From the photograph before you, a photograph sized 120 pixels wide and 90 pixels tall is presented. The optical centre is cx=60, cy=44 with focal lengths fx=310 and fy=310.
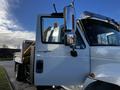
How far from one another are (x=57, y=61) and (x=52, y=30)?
68 cm

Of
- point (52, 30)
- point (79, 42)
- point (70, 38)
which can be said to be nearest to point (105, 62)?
point (79, 42)

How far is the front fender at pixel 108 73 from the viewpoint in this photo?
17.2 ft

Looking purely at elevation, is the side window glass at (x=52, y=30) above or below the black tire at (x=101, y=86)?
above

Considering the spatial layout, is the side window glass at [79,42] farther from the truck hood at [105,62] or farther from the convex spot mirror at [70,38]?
the convex spot mirror at [70,38]

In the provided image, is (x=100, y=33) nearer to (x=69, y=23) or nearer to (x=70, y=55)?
(x=70, y=55)

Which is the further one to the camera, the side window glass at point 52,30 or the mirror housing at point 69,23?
the side window glass at point 52,30

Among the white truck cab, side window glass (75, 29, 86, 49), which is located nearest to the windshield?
the white truck cab

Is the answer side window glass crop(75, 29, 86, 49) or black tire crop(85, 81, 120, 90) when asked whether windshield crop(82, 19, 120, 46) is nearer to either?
side window glass crop(75, 29, 86, 49)

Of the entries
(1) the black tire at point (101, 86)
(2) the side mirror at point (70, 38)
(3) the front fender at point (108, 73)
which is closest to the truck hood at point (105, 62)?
(3) the front fender at point (108, 73)

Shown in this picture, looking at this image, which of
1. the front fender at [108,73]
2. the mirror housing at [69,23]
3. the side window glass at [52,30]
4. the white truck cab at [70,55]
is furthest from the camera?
the side window glass at [52,30]

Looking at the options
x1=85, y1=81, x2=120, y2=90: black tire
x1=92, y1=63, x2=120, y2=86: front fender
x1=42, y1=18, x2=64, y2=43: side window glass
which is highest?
x1=42, y1=18, x2=64, y2=43: side window glass

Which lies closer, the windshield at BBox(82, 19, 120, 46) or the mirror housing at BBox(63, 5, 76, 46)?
the mirror housing at BBox(63, 5, 76, 46)

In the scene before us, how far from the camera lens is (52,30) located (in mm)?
6285

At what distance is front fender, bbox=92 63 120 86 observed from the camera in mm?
5251
